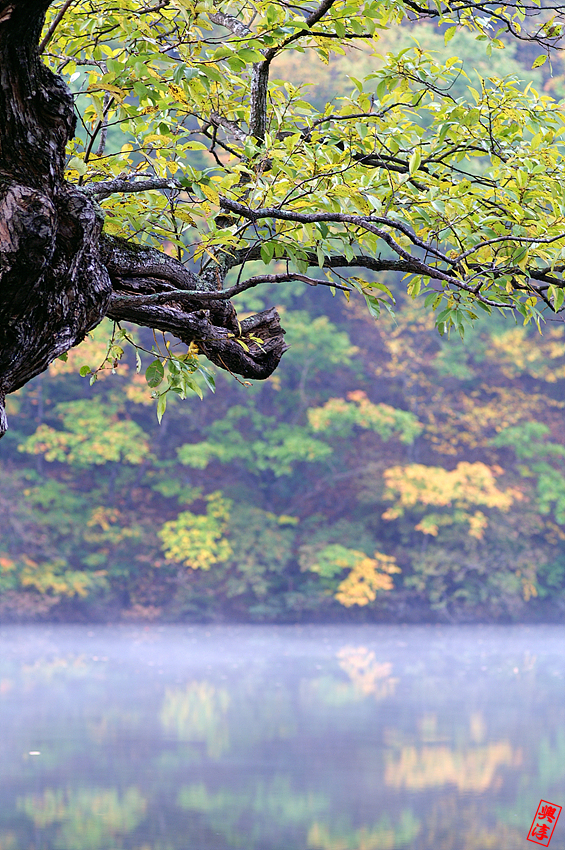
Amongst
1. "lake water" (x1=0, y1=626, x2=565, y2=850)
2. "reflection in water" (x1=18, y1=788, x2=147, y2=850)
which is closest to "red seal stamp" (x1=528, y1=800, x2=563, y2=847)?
"lake water" (x1=0, y1=626, x2=565, y2=850)

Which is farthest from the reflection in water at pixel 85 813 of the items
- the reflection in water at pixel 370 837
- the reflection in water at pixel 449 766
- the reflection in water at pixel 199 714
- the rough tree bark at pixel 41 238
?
the rough tree bark at pixel 41 238

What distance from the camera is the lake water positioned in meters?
5.24

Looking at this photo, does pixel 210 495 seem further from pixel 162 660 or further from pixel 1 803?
pixel 1 803

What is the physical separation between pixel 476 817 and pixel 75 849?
2.10 metres

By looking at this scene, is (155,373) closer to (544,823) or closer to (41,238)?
(41,238)

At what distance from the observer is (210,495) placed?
1405cm

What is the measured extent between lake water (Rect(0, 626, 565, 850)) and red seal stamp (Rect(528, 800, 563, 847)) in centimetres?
6

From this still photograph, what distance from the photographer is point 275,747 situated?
22.7ft

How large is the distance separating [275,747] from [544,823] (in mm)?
2096

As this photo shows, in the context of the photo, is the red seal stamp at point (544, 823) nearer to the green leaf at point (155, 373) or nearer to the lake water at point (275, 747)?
the lake water at point (275, 747)

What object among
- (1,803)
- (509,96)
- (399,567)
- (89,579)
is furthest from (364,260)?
(399,567)

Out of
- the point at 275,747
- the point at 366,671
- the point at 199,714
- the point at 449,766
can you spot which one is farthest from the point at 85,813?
the point at 366,671

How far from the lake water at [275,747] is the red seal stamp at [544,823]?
0.06 metres

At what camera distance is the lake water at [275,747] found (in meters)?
5.24
